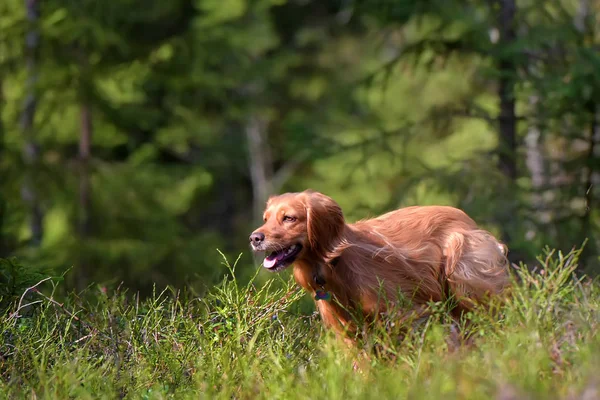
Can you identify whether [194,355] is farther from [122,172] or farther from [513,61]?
[122,172]

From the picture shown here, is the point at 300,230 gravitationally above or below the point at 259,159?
above

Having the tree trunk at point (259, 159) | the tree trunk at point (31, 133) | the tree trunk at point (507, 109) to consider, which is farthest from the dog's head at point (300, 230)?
the tree trunk at point (259, 159)

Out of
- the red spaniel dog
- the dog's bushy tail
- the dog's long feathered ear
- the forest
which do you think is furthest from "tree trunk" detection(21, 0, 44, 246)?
the dog's bushy tail

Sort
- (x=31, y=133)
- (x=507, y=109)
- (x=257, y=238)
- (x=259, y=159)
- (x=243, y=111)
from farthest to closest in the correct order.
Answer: (x=259, y=159) < (x=243, y=111) < (x=31, y=133) < (x=507, y=109) < (x=257, y=238)

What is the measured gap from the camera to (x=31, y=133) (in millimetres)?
15266

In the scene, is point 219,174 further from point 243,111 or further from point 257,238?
point 257,238

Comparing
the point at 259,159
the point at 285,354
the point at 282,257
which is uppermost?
the point at 282,257

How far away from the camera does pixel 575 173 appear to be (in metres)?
12.7

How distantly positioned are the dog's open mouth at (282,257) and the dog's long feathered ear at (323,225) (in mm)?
109

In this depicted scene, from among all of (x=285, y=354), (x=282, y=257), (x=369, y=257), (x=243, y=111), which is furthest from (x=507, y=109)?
(x=243, y=111)

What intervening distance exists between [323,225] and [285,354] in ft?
3.17

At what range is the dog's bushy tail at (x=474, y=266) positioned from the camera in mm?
5984

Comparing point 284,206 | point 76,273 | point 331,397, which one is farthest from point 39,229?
point 331,397

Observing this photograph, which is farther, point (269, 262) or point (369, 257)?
point (369, 257)
